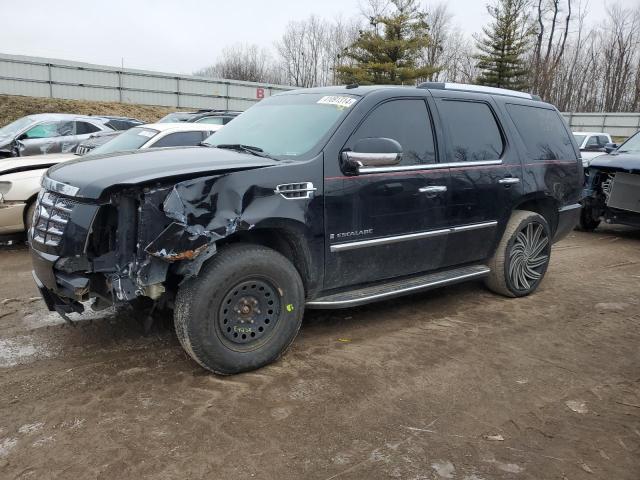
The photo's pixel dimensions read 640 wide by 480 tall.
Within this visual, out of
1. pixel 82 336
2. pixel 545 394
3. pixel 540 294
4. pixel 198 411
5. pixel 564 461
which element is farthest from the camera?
pixel 540 294

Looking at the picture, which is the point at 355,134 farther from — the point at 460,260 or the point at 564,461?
the point at 564,461

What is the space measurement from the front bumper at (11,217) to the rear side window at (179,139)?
1.87 metres

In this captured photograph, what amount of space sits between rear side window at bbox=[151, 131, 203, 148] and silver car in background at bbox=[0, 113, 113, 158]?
486cm

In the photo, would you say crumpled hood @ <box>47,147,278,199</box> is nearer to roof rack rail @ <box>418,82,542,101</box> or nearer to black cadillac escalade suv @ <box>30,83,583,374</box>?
black cadillac escalade suv @ <box>30,83,583,374</box>

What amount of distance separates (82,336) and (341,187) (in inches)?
92.0

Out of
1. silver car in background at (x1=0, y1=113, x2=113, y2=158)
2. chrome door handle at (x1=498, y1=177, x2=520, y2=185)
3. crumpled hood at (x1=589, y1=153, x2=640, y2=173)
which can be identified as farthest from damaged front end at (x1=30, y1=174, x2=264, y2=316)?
silver car in background at (x1=0, y1=113, x2=113, y2=158)

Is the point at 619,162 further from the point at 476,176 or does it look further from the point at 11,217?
the point at 11,217

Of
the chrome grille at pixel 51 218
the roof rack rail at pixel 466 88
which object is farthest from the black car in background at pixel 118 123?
the roof rack rail at pixel 466 88

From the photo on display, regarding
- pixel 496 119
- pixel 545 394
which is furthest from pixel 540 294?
pixel 545 394

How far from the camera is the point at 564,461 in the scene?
106 inches

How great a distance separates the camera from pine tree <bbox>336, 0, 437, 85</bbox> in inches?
1270

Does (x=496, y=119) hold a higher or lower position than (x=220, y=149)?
higher

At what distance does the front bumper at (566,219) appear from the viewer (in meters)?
5.58

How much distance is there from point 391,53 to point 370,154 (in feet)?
104
